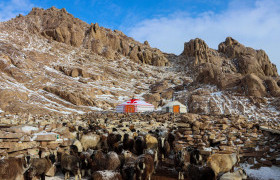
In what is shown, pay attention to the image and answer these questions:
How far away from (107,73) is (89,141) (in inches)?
2511

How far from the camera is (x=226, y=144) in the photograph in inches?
361

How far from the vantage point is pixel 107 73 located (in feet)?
238

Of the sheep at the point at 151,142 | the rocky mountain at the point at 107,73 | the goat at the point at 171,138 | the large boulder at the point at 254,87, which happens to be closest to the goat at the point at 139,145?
the sheep at the point at 151,142

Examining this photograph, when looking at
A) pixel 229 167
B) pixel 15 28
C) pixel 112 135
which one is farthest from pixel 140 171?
pixel 15 28

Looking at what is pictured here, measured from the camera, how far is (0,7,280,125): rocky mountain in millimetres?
32156

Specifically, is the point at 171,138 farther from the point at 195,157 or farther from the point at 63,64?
the point at 63,64

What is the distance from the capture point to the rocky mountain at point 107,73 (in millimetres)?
32156

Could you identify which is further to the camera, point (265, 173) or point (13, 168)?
point (265, 173)

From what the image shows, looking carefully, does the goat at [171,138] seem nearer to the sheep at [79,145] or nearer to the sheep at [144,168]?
the sheep at [144,168]

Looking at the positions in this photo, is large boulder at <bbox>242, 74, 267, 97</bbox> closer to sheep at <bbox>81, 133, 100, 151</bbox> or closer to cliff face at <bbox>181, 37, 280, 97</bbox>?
cliff face at <bbox>181, 37, 280, 97</bbox>

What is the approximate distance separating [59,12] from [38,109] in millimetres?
87884

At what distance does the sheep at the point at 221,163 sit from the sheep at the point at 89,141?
231 inches

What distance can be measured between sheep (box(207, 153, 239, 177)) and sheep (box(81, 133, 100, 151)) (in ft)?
19.2

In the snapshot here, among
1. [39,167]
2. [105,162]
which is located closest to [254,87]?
[105,162]
